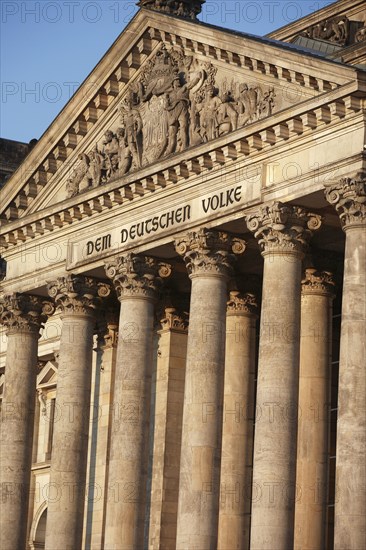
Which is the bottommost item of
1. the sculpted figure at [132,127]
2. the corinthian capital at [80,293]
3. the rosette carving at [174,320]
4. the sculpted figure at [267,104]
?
the rosette carving at [174,320]

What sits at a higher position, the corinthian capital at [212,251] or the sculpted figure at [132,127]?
the sculpted figure at [132,127]

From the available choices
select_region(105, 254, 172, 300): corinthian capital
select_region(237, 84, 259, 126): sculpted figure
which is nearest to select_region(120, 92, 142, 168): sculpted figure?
select_region(105, 254, 172, 300): corinthian capital

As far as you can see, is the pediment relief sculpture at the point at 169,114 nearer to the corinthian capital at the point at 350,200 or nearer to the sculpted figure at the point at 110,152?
the sculpted figure at the point at 110,152

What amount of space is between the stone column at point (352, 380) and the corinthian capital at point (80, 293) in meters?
13.2

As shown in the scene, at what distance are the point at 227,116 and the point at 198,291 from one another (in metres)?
5.13

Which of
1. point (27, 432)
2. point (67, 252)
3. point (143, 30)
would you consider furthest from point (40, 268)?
point (143, 30)

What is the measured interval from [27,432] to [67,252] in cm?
649

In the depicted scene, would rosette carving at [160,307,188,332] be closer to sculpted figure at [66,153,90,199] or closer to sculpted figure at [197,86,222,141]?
sculpted figure at [66,153,90,199]

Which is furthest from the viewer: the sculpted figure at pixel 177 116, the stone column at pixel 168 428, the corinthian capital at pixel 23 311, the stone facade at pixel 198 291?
the corinthian capital at pixel 23 311

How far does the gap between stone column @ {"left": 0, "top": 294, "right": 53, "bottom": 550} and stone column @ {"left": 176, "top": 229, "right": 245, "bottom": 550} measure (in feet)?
32.4

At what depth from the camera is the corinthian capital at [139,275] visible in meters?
52.7

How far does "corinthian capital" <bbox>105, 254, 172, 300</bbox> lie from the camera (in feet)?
173

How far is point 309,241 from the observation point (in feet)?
157

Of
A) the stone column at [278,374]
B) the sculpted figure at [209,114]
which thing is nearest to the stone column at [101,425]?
the sculpted figure at [209,114]
